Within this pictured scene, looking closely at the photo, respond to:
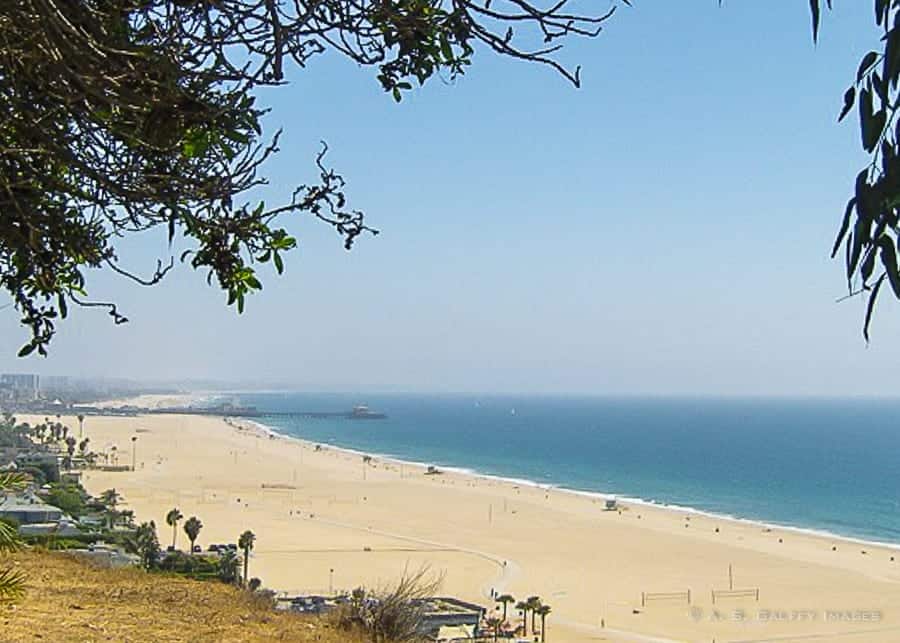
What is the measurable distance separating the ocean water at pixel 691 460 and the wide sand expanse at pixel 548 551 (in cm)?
616

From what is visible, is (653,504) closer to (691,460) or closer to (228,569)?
(691,460)

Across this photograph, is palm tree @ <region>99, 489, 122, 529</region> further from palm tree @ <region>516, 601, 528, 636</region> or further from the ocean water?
the ocean water

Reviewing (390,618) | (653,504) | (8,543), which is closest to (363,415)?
(653,504)

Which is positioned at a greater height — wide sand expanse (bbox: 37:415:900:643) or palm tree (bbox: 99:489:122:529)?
palm tree (bbox: 99:489:122:529)

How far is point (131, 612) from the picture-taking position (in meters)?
5.39

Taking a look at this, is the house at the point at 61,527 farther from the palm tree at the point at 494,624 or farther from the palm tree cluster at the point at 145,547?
the palm tree at the point at 494,624

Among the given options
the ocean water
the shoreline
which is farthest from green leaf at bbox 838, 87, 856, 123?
the ocean water

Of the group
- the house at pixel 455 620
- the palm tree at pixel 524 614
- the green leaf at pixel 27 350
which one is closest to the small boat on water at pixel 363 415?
the palm tree at pixel 524 614

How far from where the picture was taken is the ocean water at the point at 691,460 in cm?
4750

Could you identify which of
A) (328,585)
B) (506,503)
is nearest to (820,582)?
(328,585)

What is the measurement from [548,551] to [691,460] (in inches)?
1831

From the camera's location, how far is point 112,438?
71500mm

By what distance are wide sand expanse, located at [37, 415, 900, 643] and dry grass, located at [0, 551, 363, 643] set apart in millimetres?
13559

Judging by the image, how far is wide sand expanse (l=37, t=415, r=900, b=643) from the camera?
21.8 meters
